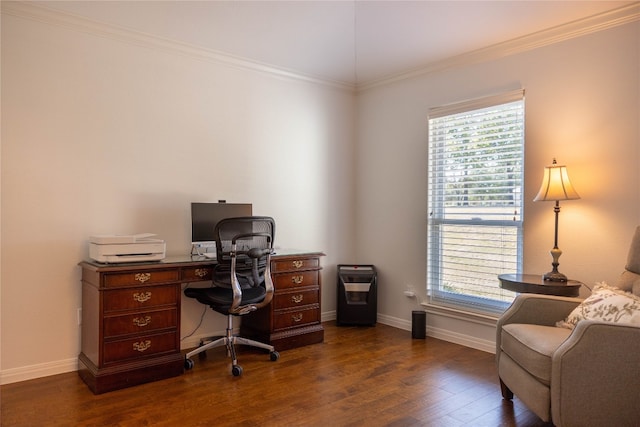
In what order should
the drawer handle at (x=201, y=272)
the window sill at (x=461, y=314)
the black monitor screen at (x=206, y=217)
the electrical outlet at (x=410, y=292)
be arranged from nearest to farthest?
1. the drawer handle at (x=201, y=272)
2. the black monitor screen at (x=206, y=217)
3. the window sill at (x=461, y=314)
4. the electrical outlet at (x=410, y=292)

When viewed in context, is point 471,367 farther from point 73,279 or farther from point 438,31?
point 73,279

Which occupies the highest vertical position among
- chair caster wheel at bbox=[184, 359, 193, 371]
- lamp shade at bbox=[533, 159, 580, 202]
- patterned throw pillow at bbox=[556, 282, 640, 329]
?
lamp shade at bbox=[533, 159, 580, 202]

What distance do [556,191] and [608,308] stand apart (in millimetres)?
968

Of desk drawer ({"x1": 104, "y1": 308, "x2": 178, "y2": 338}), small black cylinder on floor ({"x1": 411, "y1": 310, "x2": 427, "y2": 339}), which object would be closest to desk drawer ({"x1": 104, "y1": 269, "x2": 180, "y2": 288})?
desk drawer ({"x1": 104, "y1": 308, "x2": 178, "y2": 338})

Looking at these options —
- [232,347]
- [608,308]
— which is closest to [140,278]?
[232,347]

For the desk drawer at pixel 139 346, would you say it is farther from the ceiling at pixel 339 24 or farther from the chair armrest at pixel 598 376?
the chair armrest at pixel 598 376

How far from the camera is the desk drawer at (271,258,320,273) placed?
12.0 ft

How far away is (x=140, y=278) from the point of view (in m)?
2.96

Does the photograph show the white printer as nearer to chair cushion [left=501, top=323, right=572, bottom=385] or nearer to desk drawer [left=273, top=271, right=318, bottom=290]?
desk drawer [left=273, top=271, right=318, bottom=290]

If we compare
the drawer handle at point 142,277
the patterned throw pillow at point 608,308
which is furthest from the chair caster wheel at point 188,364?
the patterned throw pillow at point 608,308

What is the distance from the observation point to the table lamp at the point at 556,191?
298 cm

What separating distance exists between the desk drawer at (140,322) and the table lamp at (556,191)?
8.54ft

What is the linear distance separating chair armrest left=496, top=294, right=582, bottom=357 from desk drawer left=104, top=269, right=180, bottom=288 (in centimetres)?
219

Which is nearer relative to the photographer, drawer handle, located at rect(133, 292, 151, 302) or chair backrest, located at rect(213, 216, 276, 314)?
drawer handle, located at rect(133, 292, 151, 302)
